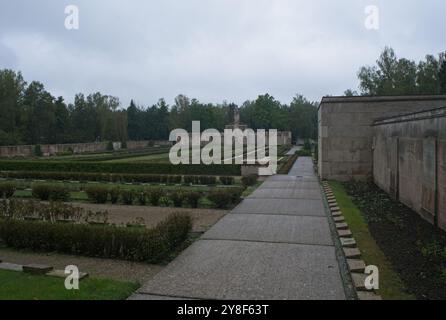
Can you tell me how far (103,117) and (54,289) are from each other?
60.6 meters

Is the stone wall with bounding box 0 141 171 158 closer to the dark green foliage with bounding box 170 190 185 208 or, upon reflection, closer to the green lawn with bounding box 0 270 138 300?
the dark green foliage with bounding box 170 190 185 208

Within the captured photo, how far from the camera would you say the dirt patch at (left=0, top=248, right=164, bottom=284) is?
252 inches

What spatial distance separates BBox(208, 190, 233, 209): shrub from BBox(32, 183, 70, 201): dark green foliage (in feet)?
17.5

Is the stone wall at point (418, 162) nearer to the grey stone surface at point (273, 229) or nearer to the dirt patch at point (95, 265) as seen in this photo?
the grey stone surface at point (273, 229)

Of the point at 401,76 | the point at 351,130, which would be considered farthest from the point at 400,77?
the point at 351,130

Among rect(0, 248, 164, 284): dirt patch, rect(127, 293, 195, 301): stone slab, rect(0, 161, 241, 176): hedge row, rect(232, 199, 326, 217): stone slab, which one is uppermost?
rect(0, 161, 241, 176): hedge row

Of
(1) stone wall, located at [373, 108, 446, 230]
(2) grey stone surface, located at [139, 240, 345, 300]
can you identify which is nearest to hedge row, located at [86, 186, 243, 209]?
(2) grey stone surface, located at [139, 240, 345, 300]

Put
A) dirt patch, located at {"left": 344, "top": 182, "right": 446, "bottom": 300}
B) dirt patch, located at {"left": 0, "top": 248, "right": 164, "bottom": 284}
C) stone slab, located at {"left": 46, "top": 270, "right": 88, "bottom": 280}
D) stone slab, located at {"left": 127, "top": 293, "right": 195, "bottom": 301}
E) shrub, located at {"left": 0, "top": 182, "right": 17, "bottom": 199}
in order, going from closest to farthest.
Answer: stone slab, located at {"left": 127, "top": 293, "right": 195, "bottom": 301}
dirt patch, located at {"left": 344, "top": 182, "right": 446, "bottom": 300}
stone slab, located at {"left": 46, "top": 270, "right": 88, "bottom": 280}
dirt patch, located at {"left": 0, "top": 248, "right": 164, "bottom": 284}
shrub, located at {"left": 0, "top": 182, "right": 17, "bottom": 199}

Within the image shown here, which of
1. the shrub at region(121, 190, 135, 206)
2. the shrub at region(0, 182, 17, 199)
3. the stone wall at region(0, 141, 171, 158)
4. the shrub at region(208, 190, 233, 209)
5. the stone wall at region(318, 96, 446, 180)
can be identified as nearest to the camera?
the shrub at region(208, 190, 233, 209)

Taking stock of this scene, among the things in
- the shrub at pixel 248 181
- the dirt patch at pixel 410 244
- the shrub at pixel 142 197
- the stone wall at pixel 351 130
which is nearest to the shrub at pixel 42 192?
the shrub at pixel 142 197

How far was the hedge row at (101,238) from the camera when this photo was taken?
7215mm

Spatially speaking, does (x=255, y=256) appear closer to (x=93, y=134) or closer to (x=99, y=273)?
(x=99, y=273)

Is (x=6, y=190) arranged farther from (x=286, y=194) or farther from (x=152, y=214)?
(x=286, y=194)
